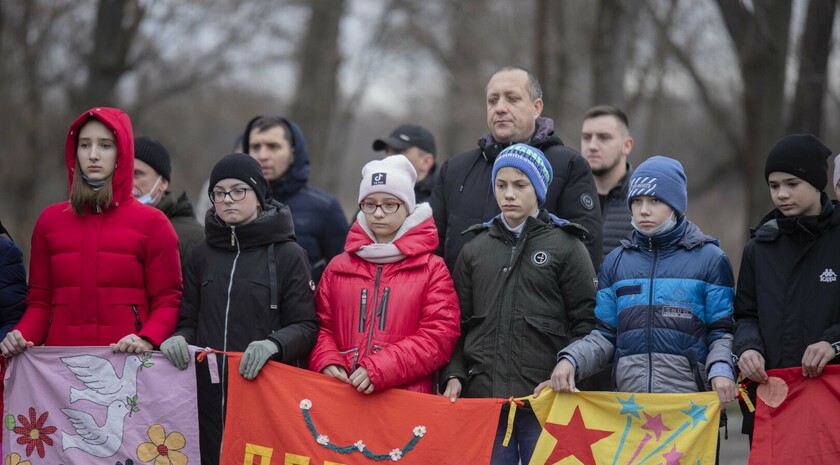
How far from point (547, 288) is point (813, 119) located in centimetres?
856

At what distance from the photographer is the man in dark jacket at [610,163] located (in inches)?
278

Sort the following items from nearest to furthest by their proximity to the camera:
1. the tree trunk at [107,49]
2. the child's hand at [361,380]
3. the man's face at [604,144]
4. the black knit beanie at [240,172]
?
the child's hand at [361,380], the black knit beanie at [240,172], the man's face at [604,144], the tree trunk at [107,49]

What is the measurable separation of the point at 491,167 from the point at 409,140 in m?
2.62

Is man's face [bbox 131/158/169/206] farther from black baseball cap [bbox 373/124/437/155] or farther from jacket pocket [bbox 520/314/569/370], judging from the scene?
jacket pocket [bbox 520/314/569/370]

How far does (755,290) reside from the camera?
5098 millimetres

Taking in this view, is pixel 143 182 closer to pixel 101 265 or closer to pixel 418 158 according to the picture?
pixel 101 265

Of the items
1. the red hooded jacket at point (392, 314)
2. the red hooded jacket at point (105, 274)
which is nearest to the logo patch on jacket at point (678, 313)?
the red hooded jacket at point (392, 314)

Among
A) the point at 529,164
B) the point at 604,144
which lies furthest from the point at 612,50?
the point at 529,164

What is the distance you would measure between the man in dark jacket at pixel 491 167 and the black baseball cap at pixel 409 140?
2336 millimetres

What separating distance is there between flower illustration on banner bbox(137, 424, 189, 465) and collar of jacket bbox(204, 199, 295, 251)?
3.77 feet

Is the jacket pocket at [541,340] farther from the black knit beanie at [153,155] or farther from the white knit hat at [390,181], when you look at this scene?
the black knit beanie at [153,155]

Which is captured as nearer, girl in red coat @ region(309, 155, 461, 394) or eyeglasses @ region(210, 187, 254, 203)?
girl in red coat @ region(309, 155, 461, 394)

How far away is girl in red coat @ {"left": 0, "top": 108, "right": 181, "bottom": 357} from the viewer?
228 inches

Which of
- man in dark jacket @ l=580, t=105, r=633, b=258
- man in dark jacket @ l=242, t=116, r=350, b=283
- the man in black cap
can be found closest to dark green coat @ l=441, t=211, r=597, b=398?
man in dark jacket @ l=580, t=105, r=633, b=258
